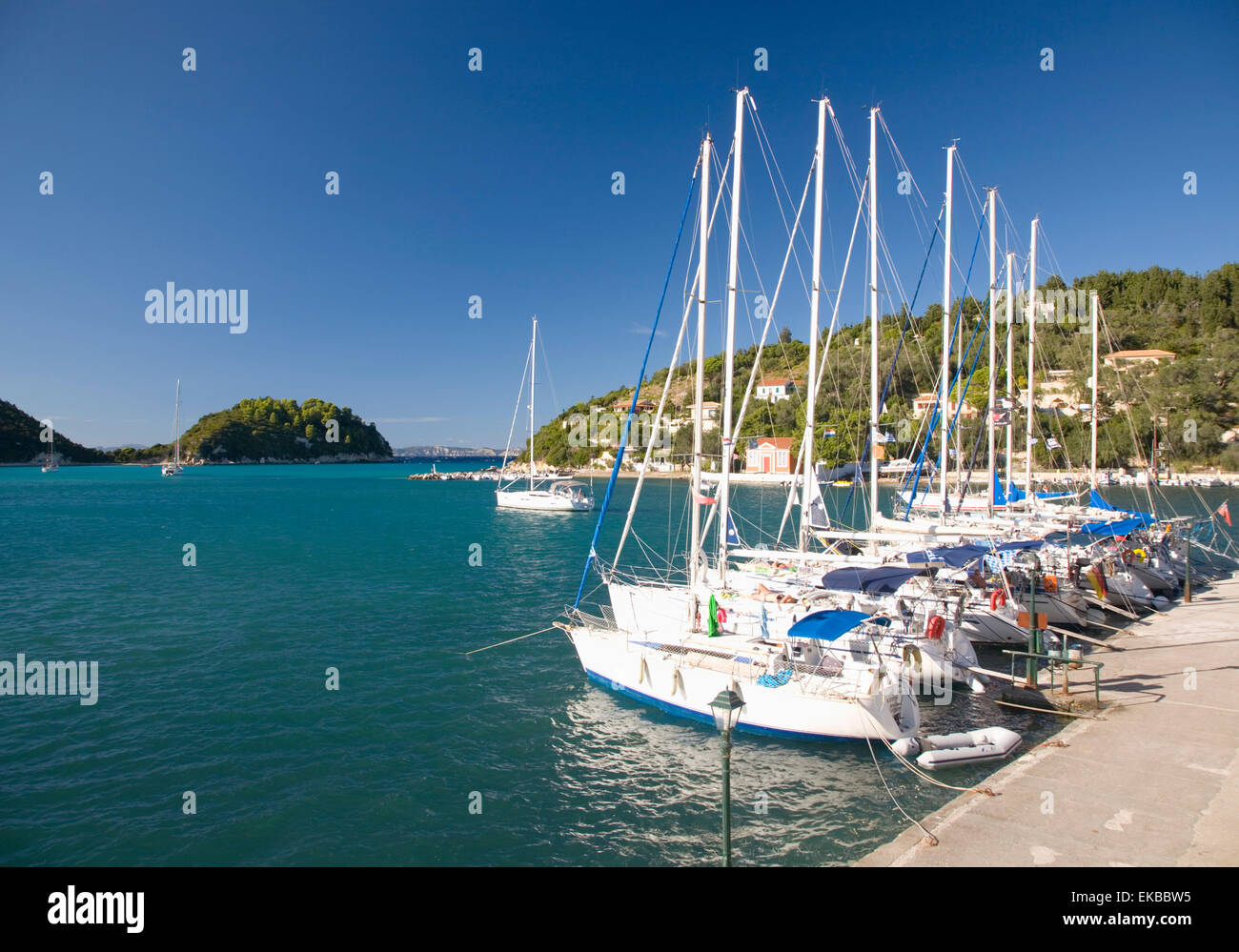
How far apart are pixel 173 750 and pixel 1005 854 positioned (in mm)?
15606

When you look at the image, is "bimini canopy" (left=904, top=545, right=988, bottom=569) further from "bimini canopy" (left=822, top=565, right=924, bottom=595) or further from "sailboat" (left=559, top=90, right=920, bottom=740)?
"sailboat" (left=559, top=90, right=920, bottom=740)

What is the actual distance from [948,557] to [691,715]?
Answer: 29.5 ft

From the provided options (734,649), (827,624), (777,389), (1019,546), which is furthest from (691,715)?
(777,389)

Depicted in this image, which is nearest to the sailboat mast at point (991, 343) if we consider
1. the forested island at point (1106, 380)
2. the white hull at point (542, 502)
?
the forested island at point (1106, 380)

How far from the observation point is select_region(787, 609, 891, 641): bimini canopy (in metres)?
12.8

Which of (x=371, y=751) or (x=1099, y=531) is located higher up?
(x=1099, y=531)

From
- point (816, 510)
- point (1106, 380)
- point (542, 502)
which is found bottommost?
point (542, 502)

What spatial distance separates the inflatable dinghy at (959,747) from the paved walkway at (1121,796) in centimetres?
35

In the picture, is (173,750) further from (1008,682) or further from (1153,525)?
(1153,525)

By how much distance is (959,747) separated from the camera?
12.8 metres

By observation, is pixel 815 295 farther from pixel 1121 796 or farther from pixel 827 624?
pixel 1121 796

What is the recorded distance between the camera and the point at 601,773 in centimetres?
1282

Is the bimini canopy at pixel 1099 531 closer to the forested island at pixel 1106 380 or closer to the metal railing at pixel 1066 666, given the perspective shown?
the metal railing at pixel 1066 666
